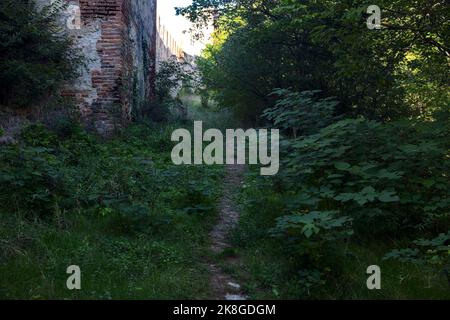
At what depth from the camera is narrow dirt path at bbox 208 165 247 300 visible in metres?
3.79

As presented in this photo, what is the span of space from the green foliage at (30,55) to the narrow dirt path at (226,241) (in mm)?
4219

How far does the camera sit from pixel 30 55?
28.3ft

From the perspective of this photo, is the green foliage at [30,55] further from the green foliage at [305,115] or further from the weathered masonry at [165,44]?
the weathered masonry at [165,44]

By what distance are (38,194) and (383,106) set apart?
9606 millimetres

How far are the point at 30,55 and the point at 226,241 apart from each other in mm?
6188

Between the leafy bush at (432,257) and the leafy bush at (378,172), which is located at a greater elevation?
the leafy bush at (378,172)

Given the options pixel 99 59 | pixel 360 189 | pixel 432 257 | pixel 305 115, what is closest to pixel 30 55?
pixel 99 59

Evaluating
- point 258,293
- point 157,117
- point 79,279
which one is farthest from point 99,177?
point 157,117

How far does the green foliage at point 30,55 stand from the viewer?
26.7ft

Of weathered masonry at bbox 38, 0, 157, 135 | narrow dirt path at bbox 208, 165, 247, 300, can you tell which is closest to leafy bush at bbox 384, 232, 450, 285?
narrow dirt path at bbox 208, 165, 247, 300

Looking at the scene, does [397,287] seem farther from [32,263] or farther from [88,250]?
[32,263]

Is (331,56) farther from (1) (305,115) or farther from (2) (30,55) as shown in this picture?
(2) (30,55)

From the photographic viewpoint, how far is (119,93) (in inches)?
380

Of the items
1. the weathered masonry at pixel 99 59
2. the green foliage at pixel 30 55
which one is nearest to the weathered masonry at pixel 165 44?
the weathered masonry at pixel 99 59
